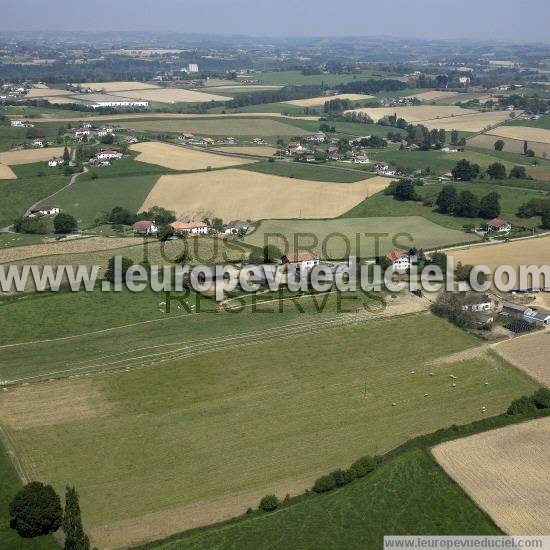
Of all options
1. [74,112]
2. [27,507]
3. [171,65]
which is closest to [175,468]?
[27,507]

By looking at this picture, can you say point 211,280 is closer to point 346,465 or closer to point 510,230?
point 346,465

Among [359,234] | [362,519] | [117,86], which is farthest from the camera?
[117,86]

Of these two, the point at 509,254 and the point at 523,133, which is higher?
the point at 523,133

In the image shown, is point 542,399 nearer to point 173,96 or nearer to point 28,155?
point 28,155

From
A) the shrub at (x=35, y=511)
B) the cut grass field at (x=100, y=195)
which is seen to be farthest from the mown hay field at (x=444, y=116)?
the shrub at (x=35, y=511)

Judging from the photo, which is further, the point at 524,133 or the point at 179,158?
the point at 524,133

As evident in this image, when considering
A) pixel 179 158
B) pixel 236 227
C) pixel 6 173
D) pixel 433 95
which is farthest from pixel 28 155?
pixel 433 95
